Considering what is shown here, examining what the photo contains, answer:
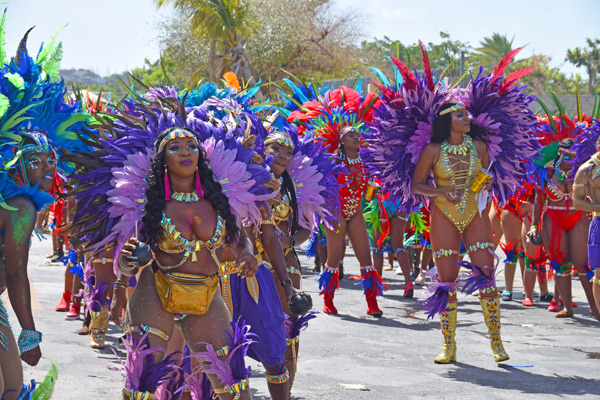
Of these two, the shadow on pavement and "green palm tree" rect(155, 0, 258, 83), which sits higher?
"green palm tree" rect(155, 0, 258, 83)

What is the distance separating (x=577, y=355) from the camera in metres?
8.08

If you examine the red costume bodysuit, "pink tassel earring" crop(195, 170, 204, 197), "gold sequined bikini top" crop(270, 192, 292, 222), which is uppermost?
the red costume bodysuit

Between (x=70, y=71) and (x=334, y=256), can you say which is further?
(x=70, y=71)

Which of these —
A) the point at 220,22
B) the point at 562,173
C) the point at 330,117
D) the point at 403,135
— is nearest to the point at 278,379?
the point at 403,135

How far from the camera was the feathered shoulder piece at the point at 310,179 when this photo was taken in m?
6.51

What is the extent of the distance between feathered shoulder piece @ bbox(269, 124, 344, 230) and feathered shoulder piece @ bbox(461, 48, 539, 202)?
217cm

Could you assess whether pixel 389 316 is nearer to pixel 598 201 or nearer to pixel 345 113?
pixel 345 113

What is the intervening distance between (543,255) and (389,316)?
201cm

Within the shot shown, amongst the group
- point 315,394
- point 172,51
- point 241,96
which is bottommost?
point 315,394

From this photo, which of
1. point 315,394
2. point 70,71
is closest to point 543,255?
point 315,394

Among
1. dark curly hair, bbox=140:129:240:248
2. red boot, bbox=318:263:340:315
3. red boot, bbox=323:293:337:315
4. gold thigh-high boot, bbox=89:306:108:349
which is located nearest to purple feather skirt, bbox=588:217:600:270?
red boot, bbox=318:263:340:315

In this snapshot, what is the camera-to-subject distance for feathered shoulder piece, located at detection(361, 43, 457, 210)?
Answer: 8.28 m

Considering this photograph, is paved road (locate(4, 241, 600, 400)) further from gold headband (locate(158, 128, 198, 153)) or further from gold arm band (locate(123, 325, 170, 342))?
gold headband (locate(158, 128, 198, 153))

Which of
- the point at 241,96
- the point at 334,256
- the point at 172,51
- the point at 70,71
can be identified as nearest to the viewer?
the point at 241,96
